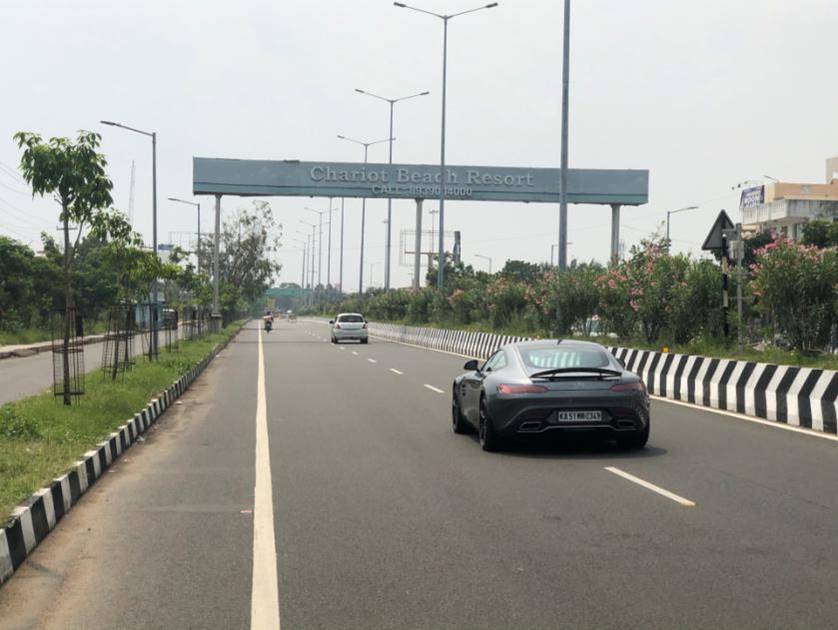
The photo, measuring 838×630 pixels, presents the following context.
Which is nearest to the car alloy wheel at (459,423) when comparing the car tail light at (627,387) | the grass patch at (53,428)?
the car tail light at (627,387)

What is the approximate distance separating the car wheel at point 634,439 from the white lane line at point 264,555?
156 inches

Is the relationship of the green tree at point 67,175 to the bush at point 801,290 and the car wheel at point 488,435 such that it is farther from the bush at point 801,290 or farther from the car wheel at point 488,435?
the bush at point 801,290

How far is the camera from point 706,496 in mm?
8938

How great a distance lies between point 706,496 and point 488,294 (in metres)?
37.0

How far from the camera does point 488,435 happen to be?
11.8 meters

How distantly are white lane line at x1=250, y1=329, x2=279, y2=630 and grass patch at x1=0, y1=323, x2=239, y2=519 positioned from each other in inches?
67.3

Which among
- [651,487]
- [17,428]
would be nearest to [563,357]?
[651,487]

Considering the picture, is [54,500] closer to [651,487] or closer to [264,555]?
[264,555]

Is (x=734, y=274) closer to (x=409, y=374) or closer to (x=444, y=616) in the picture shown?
(x=409, y=374)

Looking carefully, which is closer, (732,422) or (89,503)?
(89,503)

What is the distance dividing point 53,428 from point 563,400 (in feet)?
18.6

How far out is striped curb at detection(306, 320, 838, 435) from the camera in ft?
46.2

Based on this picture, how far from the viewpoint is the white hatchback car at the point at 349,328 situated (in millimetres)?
50875

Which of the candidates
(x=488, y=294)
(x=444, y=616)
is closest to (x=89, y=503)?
(x=444, y=616)
